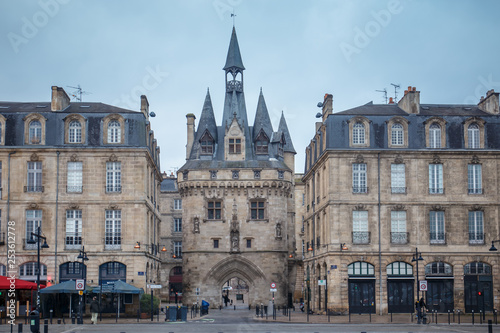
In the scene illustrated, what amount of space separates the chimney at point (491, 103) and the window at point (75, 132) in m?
27.6

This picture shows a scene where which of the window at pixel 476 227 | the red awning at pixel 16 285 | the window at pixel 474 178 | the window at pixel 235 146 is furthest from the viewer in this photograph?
the window at pixel 235 146

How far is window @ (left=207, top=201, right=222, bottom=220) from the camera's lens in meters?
62.6

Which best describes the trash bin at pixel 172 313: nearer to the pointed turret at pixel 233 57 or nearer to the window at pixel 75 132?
the window at pixel 75 132

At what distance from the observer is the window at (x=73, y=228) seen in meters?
45.4

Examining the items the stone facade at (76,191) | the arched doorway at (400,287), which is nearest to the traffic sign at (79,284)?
the stone facade at (76,191)

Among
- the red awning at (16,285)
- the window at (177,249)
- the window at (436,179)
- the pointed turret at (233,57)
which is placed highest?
the pointed turret at (233,57)

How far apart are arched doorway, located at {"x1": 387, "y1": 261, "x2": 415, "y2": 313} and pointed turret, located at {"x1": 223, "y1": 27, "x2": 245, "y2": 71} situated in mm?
28871

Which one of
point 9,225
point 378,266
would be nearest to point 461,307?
point 378,266

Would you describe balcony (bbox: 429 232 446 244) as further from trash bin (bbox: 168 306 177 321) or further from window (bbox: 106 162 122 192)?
window (bbox: 106 162 122 192)

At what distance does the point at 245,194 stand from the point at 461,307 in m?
22.7

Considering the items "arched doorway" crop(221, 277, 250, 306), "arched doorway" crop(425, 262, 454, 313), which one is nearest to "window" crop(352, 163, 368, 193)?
"arched doorway" crop(425, 262, 454, 313)

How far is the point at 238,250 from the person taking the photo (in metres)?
61.9

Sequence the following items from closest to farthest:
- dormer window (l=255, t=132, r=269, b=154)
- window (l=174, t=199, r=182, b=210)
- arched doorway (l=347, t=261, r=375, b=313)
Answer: arched doorway (l=347, t=261, r=375, b=313), dormer window (l=255, t=132, r=269, b=154), window (l=174, t=199, r=182, b=210)

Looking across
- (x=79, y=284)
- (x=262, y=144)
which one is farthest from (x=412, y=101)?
(x=79, y=284)
